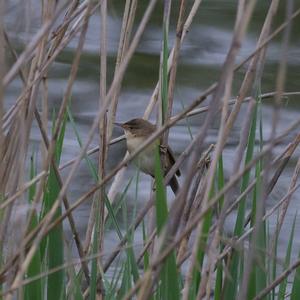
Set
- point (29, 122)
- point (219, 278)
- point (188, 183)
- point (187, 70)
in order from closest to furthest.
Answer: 1. point (188, 183)
2. point (29, 122)
3. point (219, 278)
4. point (187, 70)

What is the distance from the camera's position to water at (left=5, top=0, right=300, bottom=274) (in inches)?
179

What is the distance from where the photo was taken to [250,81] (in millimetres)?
1867

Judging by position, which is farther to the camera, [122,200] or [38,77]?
[122,200]

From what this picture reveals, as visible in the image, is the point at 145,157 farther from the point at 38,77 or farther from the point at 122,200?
the point at 38,77

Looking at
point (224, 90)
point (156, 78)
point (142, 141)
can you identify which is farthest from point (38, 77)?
point (156, 78)

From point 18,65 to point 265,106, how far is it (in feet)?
12.8

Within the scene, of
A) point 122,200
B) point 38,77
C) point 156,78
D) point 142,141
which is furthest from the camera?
point 156,78

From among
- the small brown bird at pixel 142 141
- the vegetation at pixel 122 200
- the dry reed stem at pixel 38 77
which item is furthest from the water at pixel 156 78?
the dry reed stem at pixel 38 77

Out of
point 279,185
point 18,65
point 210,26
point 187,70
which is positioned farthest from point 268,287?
point 210,26

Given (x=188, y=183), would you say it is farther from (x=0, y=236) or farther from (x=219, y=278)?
(x=219, y=278)

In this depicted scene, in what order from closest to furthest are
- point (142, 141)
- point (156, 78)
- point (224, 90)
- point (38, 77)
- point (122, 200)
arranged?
point (224, 90) → point (38, 77) → point (122, 200) → point (142, 141) → point (156, 78)

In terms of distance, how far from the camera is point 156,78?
18.6ft

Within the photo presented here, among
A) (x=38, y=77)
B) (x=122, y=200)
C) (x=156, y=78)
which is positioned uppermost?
(x=38, y=77)

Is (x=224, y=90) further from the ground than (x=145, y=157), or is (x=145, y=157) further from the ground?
(x=224, y=90)
